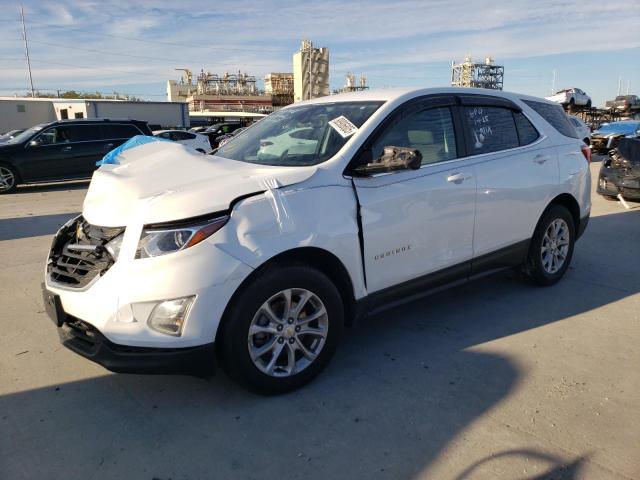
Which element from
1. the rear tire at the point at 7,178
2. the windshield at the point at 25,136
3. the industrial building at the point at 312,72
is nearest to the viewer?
the rear tire at the point at 7,178

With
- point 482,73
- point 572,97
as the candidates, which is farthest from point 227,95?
point 572,97

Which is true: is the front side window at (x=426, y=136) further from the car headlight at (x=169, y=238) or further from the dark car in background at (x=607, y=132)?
the dark car in background at (x=607, y=132)

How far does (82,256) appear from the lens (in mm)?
3000

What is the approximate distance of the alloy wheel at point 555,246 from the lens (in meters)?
4.84

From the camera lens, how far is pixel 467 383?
3.24 metres

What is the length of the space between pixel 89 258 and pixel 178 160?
3.26 ft

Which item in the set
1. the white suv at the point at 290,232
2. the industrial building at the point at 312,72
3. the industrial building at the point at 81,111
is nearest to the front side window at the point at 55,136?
the industrial building at the point at 312,72

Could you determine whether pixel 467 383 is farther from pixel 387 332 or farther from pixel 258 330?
pixel 258 330

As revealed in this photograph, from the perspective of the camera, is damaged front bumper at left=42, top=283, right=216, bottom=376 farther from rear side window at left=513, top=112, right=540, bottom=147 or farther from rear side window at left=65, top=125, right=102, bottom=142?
rear side window at left=65, top=125, right=102, bottom=142

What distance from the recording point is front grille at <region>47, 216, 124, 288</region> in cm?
287

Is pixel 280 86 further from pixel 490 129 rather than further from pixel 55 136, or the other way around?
pixel 490 129

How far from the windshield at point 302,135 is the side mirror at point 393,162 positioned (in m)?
0.26

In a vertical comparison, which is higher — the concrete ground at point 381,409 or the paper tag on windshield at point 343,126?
the paper tag on windshield at point 343,126

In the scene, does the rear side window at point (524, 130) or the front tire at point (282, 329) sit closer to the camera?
the front tire at point (282, 329)
